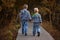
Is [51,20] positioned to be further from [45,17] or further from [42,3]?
[42,3]

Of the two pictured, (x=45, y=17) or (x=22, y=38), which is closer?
(x=22, y=38)

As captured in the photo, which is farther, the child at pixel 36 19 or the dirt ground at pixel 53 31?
the dirt ground at pixel 53 31

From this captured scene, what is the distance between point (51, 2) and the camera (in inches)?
1097

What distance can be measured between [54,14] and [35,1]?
2770 mm

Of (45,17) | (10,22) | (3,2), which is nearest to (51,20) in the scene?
(45,17)

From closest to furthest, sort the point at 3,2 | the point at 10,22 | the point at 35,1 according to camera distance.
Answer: the point at 3,2 → the point at 10,22 → the point at 35,1

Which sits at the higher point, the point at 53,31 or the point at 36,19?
the point at 36,19

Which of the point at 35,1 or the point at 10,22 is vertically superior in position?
the point at 35,1

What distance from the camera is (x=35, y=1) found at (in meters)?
29.1

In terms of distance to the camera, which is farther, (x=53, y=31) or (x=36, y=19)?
(x=53, y=31)

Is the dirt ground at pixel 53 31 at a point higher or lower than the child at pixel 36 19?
lower

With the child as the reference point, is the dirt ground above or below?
below

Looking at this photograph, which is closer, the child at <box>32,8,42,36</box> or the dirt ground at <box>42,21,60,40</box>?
the child at <box>32,8,42,36</box>

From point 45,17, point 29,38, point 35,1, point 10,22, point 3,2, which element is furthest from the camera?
point 35,1
